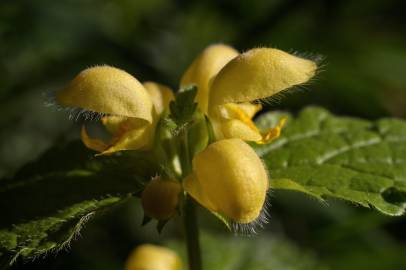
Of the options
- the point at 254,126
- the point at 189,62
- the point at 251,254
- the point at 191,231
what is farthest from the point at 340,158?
the point at 189,62

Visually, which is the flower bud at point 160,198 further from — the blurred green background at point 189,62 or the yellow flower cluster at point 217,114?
the blurred green background at point 189,62

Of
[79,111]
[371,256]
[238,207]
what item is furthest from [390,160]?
[371,256]

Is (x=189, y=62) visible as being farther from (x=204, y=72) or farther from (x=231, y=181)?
(x=231, y=181)

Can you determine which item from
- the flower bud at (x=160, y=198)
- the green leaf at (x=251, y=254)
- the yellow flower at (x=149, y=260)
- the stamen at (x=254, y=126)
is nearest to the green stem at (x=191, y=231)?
the flower bud at (x=160, y=198)

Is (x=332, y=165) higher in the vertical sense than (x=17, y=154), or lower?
higher

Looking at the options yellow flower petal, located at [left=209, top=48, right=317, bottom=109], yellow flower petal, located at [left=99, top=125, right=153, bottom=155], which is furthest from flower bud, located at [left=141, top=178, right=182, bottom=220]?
yellow flower petal, located at [left=209, top=48, right=317, bottom=109]

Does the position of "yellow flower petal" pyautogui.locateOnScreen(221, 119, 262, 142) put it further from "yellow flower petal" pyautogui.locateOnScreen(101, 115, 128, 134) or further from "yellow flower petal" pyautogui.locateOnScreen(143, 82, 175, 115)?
"yellow flower petal" pyautogui.locateOnScreen(101, 115, 128, 134)

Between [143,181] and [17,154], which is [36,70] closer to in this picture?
[17,154]
